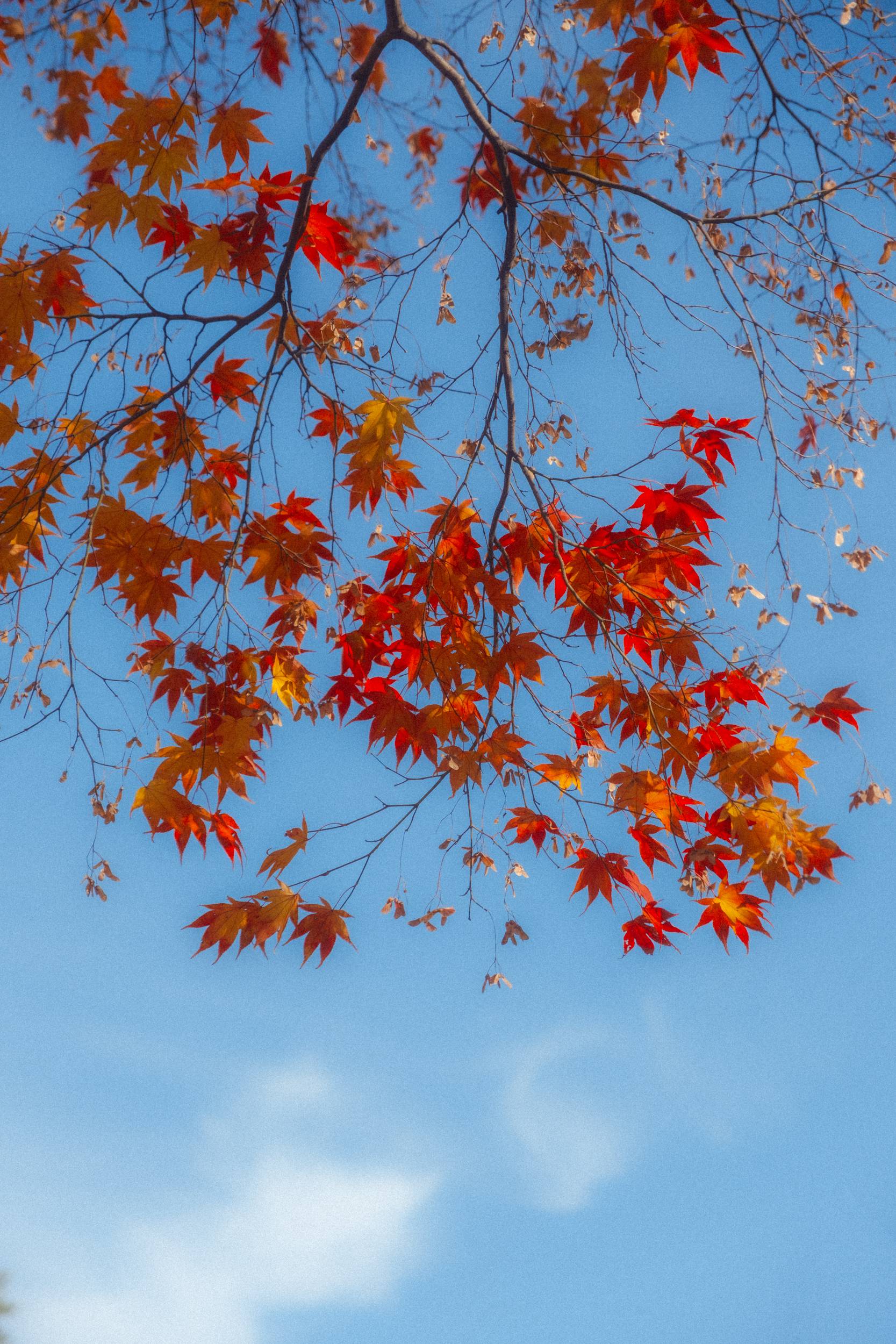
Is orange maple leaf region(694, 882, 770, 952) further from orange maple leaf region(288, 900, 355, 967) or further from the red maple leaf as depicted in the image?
the red maple leaf

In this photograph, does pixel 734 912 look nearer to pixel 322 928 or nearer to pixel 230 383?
pixel 322 928

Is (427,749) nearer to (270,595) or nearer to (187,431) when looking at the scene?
(270,595)

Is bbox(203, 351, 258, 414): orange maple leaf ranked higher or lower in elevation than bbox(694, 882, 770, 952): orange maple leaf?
higher

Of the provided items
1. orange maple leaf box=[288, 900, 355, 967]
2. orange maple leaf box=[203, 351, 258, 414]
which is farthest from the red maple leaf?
orange maple leaf box=[288, 900, 355, 967]

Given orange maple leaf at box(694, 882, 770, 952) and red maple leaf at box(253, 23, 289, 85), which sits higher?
red maple leaf at box(253, 23, 289, 85)

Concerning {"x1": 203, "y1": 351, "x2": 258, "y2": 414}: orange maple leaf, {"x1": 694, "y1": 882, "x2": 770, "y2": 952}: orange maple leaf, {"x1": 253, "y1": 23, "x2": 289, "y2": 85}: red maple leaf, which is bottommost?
{"x1": 694, "y1": 882, "x2": 770, "y2": 952}: orange maple leaf

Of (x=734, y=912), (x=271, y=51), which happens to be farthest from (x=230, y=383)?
(x=734, y=912)

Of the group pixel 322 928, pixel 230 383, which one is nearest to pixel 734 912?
pixel 322 928

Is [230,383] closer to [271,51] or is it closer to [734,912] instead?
[271,51]

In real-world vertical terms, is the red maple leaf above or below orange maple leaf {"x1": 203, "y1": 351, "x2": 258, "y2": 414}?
above

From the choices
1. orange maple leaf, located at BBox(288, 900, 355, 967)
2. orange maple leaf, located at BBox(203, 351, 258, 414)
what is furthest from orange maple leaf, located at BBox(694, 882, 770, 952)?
orange maple leaf, located at BBox(203, 351, 258, 414)

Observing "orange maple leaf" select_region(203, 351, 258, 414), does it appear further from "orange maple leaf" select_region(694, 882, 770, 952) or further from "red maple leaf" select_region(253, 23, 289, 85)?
"orange maple leaf" select_region(694, 882, 770, 952)

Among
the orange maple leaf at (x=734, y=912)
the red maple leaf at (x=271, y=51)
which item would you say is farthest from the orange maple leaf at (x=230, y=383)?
the orange maple leaf at (x=734, y=912)

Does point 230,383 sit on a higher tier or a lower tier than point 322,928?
higher
